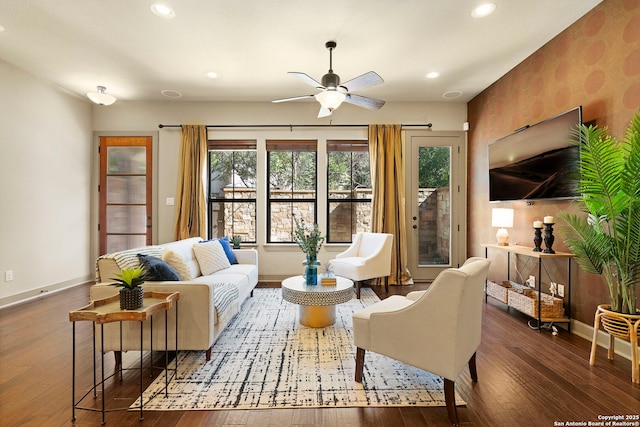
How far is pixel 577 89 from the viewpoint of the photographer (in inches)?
109

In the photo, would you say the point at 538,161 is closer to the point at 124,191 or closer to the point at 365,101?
the point at 365,101

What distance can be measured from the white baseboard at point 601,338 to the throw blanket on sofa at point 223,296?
315cm

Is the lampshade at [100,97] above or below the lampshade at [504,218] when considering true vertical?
above

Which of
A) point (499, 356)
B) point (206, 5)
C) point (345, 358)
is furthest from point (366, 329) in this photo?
point (206, 5)

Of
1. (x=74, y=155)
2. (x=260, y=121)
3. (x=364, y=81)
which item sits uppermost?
(x=260, y=121)

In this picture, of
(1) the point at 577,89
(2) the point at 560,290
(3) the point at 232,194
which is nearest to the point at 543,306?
(2) the point at 560,290

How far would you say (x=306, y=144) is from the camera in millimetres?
4902

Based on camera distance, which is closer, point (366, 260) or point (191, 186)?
point (366, 260)

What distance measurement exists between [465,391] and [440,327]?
2.16ft

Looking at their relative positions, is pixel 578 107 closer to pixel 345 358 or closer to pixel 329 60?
pixel 329 60

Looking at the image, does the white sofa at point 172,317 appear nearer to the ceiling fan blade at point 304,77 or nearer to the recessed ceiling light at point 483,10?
the ceiling fan blade at point 304,77

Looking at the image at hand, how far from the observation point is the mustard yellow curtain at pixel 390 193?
15.4ft

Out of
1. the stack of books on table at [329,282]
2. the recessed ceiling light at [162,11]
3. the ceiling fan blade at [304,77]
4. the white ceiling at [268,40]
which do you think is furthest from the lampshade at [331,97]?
the stack of books on table at [329,282]

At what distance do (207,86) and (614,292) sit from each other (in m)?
4.96
